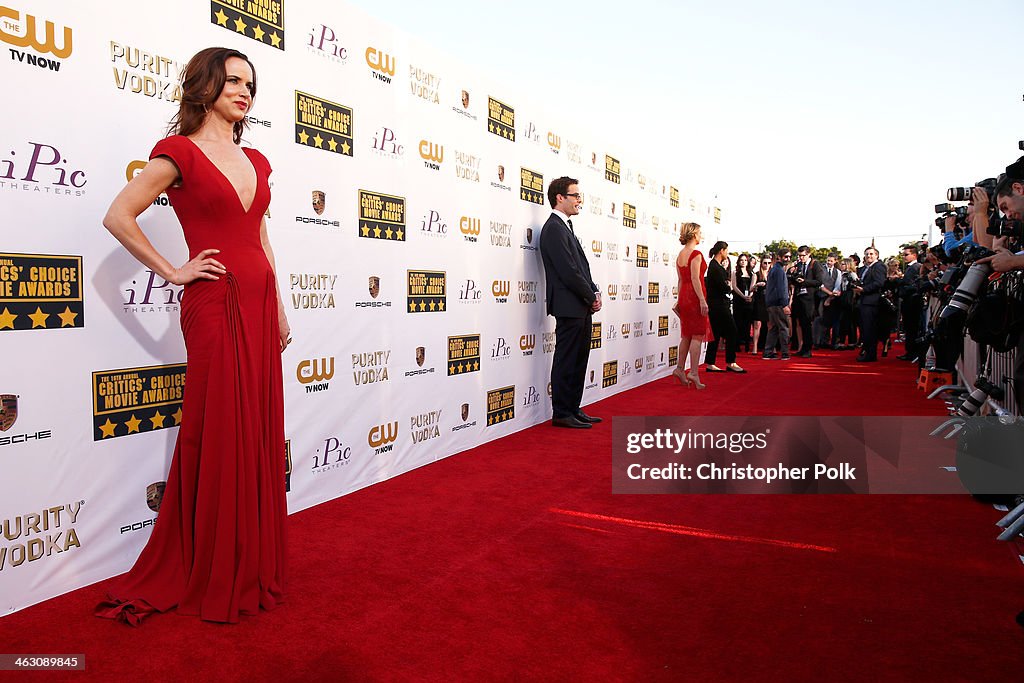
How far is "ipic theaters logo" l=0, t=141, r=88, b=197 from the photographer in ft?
7.98

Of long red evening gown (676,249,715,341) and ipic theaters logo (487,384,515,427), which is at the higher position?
long red evening gown (676,249,715,341)

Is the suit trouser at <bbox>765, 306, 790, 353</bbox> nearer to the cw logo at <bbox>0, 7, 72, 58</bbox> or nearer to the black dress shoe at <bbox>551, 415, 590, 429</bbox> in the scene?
the black dress shoe at <bbox>551, 415, 590, 429</bbox>

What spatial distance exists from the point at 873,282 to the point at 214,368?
1096cm

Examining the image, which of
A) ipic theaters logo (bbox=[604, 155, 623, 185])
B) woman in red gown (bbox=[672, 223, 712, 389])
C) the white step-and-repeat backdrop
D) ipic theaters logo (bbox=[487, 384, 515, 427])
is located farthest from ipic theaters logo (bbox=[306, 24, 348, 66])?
woman in red gown (bbox=[672, 223, 712, 389])

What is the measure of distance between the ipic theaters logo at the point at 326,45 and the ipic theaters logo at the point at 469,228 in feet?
4.50

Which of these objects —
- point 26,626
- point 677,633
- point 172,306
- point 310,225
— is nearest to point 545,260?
point 310,225

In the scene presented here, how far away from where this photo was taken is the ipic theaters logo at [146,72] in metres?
2.76

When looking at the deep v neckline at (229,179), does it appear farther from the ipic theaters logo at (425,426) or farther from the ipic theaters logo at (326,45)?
the ipic theaters logo at (425,426)

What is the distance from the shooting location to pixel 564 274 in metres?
5.71

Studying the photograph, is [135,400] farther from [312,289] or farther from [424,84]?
[424,84]


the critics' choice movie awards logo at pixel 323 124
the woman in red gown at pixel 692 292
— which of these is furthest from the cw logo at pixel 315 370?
the woman in red gown at pixel 692 292

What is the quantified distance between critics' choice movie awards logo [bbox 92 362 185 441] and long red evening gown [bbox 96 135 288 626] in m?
0.42

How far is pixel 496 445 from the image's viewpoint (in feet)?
17.3
